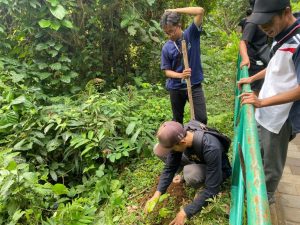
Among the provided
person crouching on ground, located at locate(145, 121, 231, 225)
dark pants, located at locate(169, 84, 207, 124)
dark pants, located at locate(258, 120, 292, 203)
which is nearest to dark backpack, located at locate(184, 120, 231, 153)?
person crouching on ground, located at locate(145, 121, 231, 225)

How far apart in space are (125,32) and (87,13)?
80 cm

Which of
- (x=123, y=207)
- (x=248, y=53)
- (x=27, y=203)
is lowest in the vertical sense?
(x=123, y=207)

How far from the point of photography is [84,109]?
177 inches

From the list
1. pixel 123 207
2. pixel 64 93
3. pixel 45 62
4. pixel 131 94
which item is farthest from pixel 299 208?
pixel 45 62

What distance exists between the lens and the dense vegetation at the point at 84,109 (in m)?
3.19

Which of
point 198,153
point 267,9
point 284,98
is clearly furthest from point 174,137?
point 267,9

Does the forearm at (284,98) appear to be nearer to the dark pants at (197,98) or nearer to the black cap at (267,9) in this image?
the black cap at (267,9)

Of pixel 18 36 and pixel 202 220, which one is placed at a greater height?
pixel 18 36

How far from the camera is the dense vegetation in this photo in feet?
10.5

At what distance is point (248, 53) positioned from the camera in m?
3.68

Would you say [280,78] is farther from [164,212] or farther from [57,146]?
[57,146]

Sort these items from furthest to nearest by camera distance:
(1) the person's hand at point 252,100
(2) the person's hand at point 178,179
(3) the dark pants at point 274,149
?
(2) the person's hand at point 178,179 < (3) the dark pants at point 274,149 < (1) the person's hand at point 252,100

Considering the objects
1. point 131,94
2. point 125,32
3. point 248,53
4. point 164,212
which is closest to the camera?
point 164,212

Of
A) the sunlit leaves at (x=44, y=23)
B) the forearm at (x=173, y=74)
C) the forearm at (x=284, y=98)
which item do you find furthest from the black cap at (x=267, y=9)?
the sunlit leaves at (x=44, y=23)
